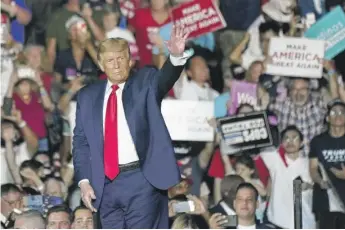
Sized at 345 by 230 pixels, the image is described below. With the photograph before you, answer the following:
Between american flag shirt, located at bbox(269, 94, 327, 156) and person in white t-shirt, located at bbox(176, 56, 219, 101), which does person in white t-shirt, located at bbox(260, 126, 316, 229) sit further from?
person in white t-shirt, located at bbox(176, 56, 219, 101)

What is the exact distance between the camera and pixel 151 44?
9.28 metres

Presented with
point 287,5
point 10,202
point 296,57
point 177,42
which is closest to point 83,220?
point 10,202

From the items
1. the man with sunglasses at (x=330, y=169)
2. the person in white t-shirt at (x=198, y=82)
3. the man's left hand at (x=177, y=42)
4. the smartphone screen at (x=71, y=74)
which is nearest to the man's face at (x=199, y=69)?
the person in white t-shirt at (x=198, y=82)

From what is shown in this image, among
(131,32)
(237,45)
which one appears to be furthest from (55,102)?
(237,45)

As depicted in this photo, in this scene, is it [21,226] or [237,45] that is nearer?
[21,226]

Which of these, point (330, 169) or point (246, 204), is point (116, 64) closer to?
point (246, 204)

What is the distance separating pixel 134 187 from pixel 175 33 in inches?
31.8

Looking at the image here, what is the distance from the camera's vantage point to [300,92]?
9.25 m

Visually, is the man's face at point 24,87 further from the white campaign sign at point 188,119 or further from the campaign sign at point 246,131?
the campaign sign at point 246,131

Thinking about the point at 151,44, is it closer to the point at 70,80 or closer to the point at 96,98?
the point at 70,80

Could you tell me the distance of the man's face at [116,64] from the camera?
5383 millimetres

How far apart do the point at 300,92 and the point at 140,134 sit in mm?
4069

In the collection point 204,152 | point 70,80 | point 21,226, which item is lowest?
point 21,226

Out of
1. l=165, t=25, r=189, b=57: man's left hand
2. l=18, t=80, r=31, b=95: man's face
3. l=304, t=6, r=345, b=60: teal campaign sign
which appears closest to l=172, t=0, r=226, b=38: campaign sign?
l=304, t=6, r=345, b=60: teal campaign sign
